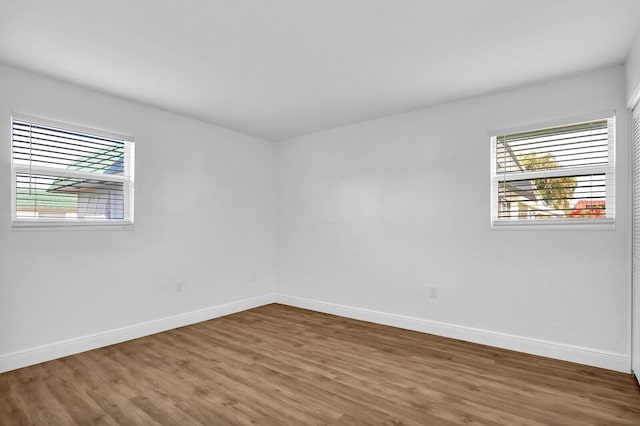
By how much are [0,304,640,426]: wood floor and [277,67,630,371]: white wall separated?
1.30 feet

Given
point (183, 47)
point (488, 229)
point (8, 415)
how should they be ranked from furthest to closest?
point (488, 229), point (183, 47), point (8, 415)

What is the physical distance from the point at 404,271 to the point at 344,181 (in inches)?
58.6

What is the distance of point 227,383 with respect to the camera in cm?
275

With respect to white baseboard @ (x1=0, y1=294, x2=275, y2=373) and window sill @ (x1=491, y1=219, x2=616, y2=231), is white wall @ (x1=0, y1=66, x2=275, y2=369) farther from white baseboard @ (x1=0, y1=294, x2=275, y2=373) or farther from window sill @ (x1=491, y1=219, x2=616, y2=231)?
→ window sill @ (x1=491, y1=219, x2=616, y2=231)

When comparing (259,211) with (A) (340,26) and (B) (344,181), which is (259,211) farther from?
(A) (340,26)

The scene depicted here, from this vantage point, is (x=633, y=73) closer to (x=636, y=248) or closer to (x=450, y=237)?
(x=636, y=248)

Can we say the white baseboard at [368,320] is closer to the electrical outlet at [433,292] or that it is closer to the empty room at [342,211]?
the empty room at [342,211]

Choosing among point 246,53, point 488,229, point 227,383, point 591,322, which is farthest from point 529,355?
point 246,53

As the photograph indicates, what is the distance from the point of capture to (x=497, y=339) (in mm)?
3535

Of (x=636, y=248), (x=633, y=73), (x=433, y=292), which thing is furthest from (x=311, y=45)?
(x=636, y=248)

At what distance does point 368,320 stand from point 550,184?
8.48ft

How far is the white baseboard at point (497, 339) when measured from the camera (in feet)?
9.85

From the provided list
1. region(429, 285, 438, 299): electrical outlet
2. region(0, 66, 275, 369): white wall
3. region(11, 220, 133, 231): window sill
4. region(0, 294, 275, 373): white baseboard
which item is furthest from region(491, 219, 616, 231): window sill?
region(11, 220, 133, 231): window sill

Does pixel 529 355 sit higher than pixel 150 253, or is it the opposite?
pixel 150 253
